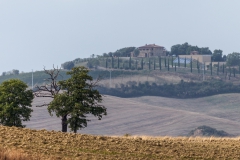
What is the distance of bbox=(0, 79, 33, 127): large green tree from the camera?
177ft

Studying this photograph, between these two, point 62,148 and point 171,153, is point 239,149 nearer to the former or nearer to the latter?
point 171,153

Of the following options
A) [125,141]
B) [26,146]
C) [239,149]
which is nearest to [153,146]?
[125,141]

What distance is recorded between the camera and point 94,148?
31500 millimetres

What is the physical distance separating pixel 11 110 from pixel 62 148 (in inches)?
965

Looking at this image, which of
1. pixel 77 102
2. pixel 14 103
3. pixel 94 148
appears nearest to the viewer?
pixel 94 148

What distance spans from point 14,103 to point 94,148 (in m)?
24.2

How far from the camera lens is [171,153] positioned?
32.7 metres

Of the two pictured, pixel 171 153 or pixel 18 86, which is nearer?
pixel 171 153

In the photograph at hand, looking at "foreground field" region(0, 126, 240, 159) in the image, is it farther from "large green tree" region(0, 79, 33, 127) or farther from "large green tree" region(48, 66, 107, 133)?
"large green tree" region(48, 66, 107, 133)

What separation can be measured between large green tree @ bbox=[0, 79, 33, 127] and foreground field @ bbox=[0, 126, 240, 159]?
60.1ft

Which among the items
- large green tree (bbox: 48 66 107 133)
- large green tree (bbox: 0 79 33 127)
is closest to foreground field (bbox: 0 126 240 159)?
large green tree (bbox: 0 79 33 127)

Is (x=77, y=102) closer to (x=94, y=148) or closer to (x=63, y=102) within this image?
(x=63, y=102)

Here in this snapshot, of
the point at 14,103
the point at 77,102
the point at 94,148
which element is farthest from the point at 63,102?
the point at 94,148

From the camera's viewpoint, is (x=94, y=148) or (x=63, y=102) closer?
(x=94, y=148)
